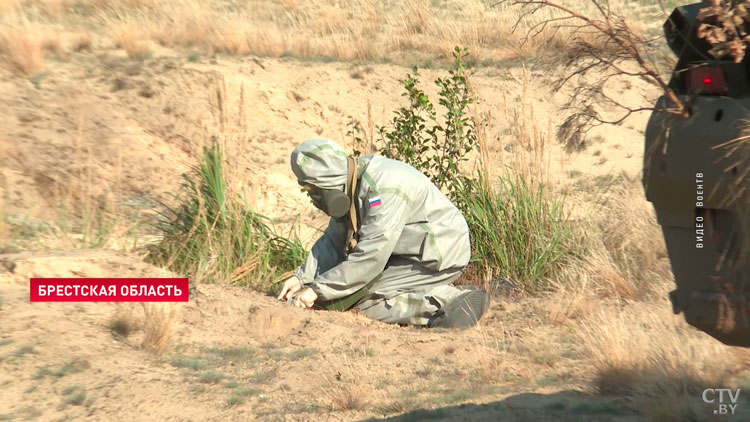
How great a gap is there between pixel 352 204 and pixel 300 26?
1217 centimetres

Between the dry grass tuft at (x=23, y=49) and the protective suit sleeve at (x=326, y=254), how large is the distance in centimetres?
779

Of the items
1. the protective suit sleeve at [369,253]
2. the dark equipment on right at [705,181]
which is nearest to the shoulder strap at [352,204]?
the protective suit sleeve at [369,253]

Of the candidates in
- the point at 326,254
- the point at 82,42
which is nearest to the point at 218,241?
the point at 326,254

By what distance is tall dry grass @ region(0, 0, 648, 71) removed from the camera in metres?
15.7

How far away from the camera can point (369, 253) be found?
245 inches

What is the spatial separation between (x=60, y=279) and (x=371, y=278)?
1891 mm

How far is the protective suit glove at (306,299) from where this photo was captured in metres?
6.25

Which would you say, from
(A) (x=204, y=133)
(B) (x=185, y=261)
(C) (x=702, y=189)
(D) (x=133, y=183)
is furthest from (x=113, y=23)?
(C) (x=702, y=189)

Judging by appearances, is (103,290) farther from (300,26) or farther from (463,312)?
(300,26)

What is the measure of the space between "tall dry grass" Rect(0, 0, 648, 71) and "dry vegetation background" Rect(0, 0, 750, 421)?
0.41 feet

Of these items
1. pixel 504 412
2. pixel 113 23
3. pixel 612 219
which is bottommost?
pixel 504 412

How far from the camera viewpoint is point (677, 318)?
574 centimetres

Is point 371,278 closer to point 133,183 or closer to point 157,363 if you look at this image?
point 157,363

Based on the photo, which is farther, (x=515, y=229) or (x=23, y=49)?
(x=23, y=49)
